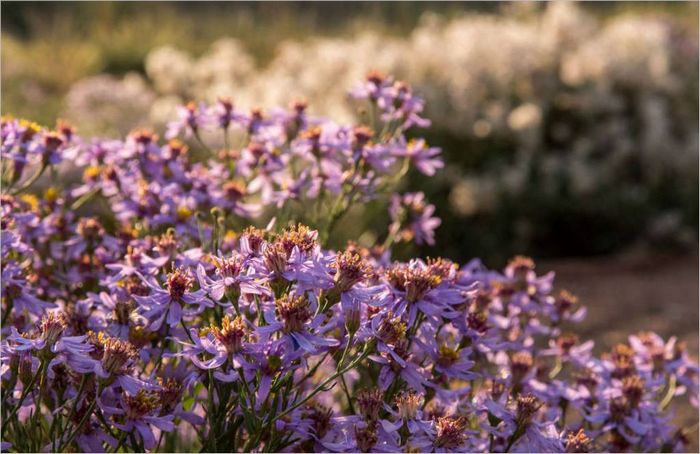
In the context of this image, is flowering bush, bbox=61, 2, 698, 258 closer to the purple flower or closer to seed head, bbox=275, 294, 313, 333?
the purple flower

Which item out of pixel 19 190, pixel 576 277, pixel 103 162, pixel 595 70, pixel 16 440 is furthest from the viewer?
pixel 595 70

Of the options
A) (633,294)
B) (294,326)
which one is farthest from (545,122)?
(294,326)

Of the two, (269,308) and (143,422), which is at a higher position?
(269,308)

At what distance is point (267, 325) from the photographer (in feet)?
6.21

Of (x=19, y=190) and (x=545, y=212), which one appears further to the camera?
(x=545, y=212)

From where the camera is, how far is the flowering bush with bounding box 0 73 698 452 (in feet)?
6.11

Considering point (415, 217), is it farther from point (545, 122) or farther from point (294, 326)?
point (545, 122)

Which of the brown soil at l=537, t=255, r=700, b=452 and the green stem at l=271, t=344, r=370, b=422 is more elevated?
the green stem at l=271, t=344, r=370, b=422

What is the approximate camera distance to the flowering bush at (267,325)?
6.11ft

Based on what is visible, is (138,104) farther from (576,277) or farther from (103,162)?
(103,162)

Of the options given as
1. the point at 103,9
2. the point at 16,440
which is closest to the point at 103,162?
the point at 16,440

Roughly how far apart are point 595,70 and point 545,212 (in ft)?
3.59

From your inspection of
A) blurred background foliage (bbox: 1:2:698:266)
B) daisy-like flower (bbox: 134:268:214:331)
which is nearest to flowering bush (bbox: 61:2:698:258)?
blurred background foliage (bbox: 1:2:698:266)

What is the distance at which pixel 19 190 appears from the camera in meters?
2.65
